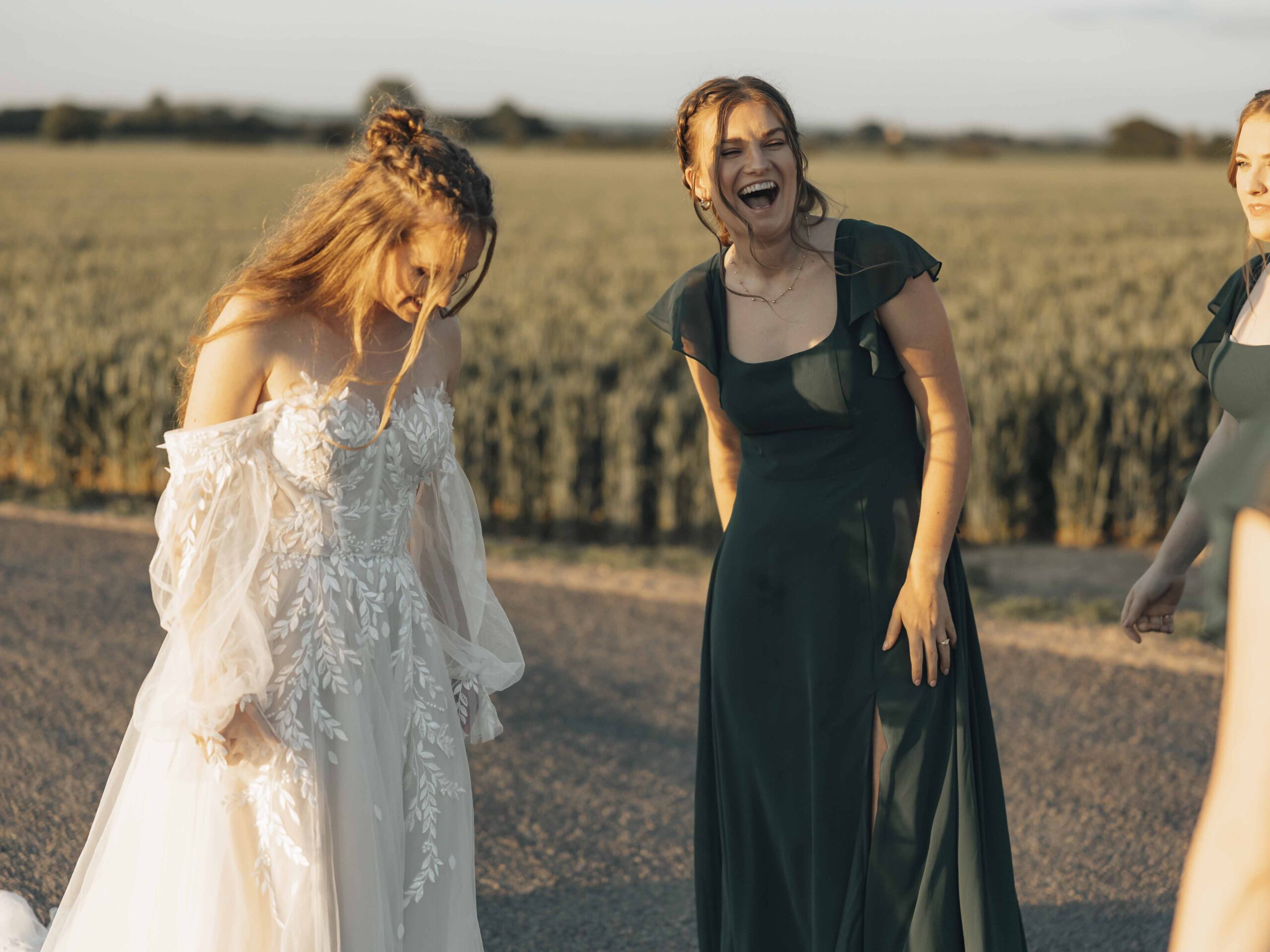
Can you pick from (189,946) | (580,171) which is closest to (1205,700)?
(189,946)

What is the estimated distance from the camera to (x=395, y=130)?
217cm

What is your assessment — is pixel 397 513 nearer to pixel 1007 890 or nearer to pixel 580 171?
pixel 1007 890

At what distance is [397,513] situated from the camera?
7.68 ft

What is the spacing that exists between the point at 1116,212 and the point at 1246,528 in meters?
37.3

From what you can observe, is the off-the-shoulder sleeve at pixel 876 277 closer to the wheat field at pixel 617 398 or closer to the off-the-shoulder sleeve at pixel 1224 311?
the wheat field at pixel 617 398

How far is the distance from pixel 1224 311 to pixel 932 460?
27.2 inches

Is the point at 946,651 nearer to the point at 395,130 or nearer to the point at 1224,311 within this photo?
the point at 1224,311

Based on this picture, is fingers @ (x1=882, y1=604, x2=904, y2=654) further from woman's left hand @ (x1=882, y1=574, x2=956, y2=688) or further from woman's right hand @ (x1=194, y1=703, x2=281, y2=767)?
woman's right hand @ (x1=194, y1=703, x2=281, y2=767)

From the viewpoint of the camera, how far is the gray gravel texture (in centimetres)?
348

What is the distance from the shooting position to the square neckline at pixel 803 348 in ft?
8.14

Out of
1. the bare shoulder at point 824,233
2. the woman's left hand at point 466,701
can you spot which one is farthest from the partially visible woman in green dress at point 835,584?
the woman's left hand at point 466,701

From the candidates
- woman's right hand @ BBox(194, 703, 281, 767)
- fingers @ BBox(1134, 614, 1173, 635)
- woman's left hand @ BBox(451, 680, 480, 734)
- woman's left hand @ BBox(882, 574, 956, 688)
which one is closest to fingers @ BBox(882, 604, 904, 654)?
woman's left hand @ BBox(882, 574, 956, 688)

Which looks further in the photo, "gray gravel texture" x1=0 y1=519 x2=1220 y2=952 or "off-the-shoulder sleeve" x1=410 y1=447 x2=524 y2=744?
"gray gravel texture" x1=0 y1=519 x2=1220 y2=952

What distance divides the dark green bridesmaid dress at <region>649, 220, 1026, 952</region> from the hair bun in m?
0.74
